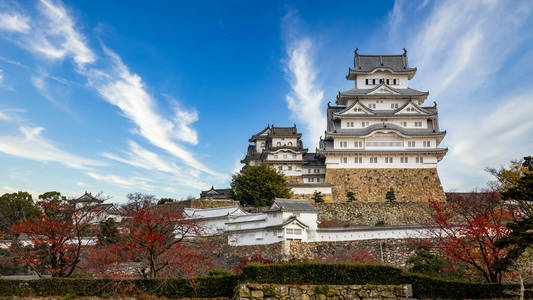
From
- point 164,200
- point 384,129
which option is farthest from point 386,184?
point 164,200

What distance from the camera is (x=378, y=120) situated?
1932 inches

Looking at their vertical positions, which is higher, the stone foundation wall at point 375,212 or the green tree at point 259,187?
the green tree at point 259,187

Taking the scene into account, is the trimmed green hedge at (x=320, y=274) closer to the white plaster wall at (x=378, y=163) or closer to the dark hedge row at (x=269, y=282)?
the dark hedge row at (x=269, y=282)

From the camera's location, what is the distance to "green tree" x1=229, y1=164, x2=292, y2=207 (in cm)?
4147

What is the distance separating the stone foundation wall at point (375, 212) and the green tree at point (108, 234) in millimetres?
15565

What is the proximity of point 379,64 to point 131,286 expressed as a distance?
1683 inches

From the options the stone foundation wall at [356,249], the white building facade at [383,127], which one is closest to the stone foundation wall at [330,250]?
the stone foundation wall at [356,249]

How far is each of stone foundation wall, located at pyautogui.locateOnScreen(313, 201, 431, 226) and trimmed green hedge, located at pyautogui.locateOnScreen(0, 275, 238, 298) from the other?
20.5m

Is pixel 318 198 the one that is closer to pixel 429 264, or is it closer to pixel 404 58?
pixel 429 264

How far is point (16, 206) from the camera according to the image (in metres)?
45.9

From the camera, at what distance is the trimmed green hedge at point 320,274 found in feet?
58.1

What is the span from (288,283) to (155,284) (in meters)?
5.28

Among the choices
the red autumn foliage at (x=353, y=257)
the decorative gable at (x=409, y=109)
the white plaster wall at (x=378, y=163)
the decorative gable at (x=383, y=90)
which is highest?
the decorative gable at (x=383, y=90)

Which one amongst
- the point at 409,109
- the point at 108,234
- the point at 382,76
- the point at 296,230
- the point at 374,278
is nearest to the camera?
the point at 374,278
